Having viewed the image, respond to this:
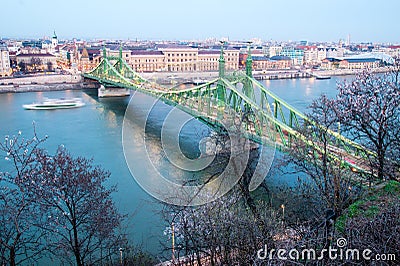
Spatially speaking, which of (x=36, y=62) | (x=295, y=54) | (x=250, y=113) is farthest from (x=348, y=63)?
(x=250, y=113)

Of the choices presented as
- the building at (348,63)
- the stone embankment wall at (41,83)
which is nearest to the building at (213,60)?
the building at (348,63)

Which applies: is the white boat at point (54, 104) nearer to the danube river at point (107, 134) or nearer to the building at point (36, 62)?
the danube river at point (107, 134)

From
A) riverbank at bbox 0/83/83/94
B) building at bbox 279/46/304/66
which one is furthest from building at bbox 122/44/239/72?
building at bbox 279/46/304/66

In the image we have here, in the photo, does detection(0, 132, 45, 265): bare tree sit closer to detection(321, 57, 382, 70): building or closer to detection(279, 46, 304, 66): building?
detection(321, 57, 382, 70): building

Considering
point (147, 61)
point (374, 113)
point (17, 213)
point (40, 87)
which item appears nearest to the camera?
point (17, 213)

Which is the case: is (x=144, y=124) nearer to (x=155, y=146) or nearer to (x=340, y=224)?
(x=155, y=146)

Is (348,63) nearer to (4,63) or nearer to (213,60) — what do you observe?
(213,60)
